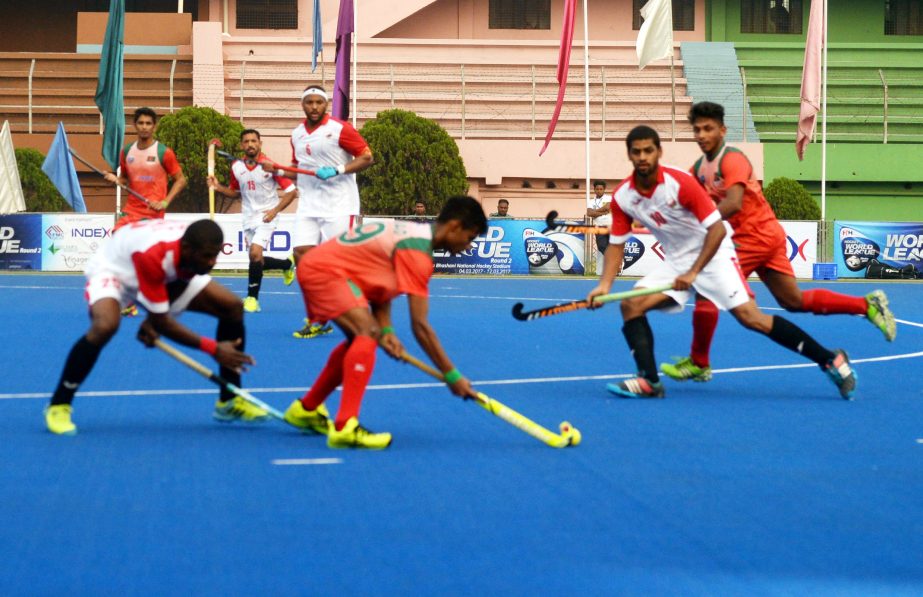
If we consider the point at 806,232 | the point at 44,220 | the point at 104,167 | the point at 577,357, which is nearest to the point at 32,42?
the point at 104,167

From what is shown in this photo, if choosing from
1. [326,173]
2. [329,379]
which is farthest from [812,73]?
[329,379]

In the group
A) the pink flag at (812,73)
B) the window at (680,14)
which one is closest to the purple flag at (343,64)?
the pink flag at (812,73)

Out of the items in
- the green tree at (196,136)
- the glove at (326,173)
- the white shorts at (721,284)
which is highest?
the green tree at (196,136)

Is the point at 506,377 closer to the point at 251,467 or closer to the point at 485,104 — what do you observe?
the point at 251,467

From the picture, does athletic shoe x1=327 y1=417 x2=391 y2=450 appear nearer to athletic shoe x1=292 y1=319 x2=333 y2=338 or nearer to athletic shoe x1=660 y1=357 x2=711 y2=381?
athletic shoe x1=660 y1=357 x2=711 y2=381

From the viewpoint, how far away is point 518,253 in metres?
26.5

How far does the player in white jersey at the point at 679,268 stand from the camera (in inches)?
346

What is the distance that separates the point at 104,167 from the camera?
36.3 metres

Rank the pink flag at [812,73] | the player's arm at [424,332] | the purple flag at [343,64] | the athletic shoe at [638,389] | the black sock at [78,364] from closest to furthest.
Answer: the player's arm at [424,332]
the black sock at [78,364]
the athletic shoe at [638,389]
the purple flag at [343,64]
the pink flag at [812,73]

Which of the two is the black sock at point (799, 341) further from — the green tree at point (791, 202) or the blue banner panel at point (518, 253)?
the green tree at point (791, 202)

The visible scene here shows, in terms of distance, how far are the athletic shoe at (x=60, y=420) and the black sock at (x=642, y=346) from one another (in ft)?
11.3

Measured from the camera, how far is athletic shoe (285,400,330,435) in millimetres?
7145

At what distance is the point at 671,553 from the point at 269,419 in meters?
3.32

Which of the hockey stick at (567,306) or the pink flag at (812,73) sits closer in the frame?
the hockey stick at (567,306)
